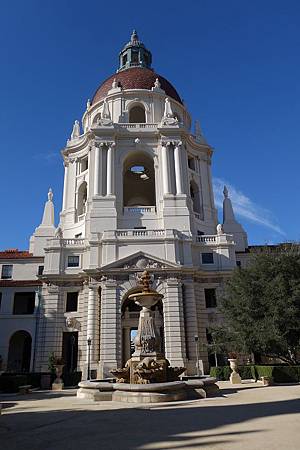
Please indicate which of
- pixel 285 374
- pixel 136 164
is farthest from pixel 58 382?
pixel 136 164

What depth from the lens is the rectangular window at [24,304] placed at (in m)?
44.2


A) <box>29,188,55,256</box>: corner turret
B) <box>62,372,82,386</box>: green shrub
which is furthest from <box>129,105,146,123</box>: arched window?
<box>62,372,82,386</box>: green shrub

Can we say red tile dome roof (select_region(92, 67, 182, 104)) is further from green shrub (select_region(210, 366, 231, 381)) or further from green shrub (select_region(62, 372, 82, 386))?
green shrub (select_region(210, 366, 231, 381))

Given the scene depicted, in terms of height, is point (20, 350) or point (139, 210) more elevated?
point (139, 210)

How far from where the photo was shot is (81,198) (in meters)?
51.7

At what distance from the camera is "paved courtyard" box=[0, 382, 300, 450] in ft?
27.3

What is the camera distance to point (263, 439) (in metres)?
8.41

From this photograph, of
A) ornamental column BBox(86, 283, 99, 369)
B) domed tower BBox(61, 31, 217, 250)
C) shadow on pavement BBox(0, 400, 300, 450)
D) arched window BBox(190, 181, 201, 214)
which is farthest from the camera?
arched window BBox(190, 181, 201, 214)

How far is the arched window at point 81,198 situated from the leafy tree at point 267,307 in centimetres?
2538

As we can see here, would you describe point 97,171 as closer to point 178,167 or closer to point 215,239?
point 178,167

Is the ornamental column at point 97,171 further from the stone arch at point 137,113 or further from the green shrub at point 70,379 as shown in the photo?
the green shrub at point 70,379

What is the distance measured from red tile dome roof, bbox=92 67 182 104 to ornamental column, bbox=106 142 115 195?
1263 cm

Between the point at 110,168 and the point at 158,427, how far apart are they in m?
39.6

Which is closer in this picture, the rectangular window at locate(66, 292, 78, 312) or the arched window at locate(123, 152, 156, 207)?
the rectangular window at locate(66, 292, 78, 312)
